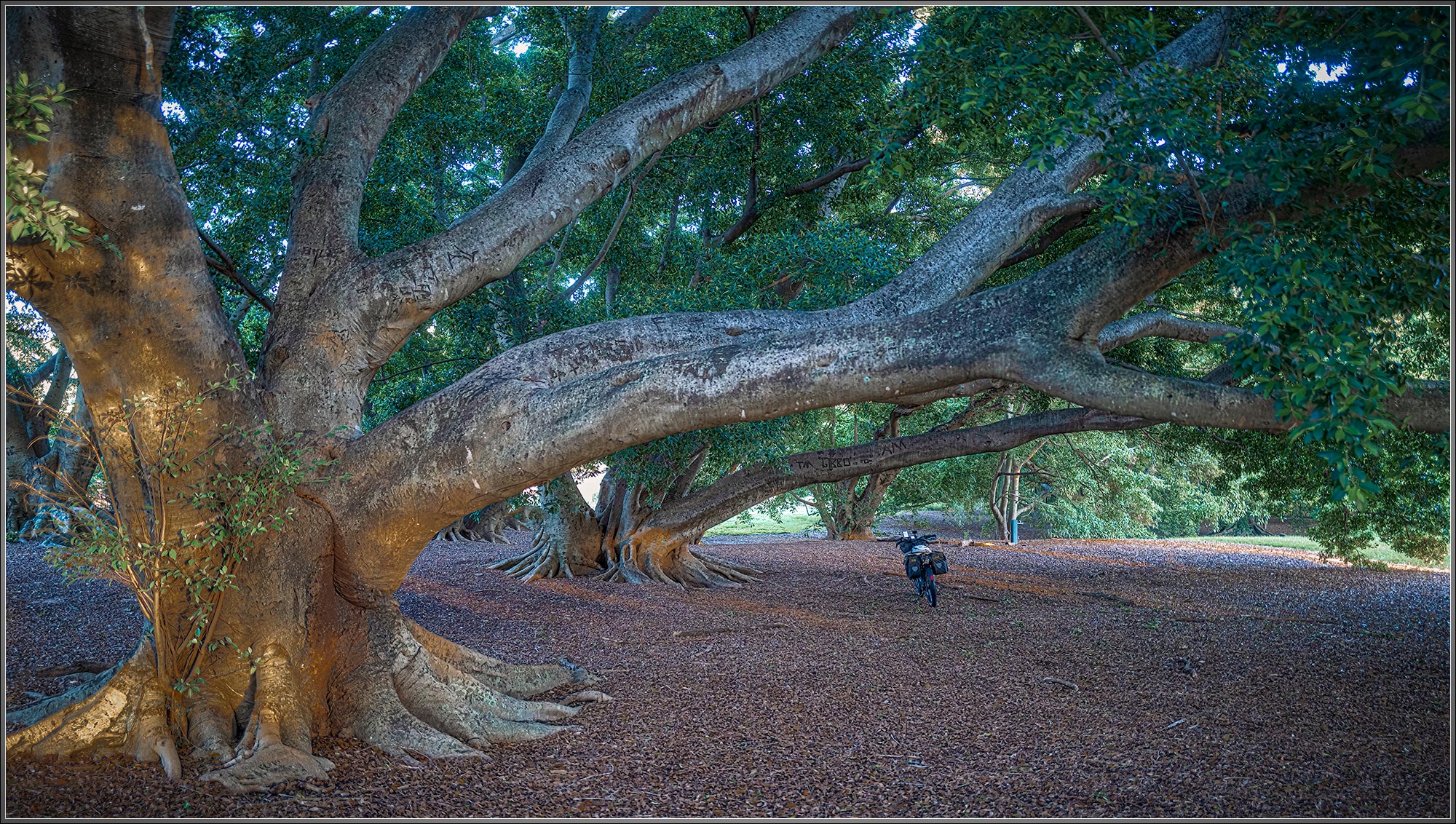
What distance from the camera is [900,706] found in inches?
213

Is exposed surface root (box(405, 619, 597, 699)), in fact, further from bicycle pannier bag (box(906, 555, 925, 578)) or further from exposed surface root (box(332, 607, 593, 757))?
bicycle pannier bag (box(906, 555, 925, 578))

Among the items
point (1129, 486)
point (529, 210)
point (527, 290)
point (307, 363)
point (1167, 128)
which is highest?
point (527, 290)

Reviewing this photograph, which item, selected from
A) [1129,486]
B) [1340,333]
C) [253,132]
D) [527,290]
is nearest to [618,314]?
[527,290]

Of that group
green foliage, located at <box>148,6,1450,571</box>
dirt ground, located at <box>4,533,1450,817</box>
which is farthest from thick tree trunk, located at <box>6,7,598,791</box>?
green foliage, located at <box>148,6,1450,571</box>

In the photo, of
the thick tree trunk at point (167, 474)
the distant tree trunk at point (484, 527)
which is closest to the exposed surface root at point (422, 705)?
the thick tree trunk at point (167, 474)

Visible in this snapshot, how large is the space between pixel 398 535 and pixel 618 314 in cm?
426

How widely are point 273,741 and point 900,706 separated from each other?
3.47m

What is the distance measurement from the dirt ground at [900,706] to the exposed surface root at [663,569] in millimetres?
548

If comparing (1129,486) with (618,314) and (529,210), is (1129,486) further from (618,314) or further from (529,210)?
(529,210)

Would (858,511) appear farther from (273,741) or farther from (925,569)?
(273,741)

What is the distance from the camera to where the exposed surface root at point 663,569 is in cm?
1047

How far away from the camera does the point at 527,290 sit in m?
11.0

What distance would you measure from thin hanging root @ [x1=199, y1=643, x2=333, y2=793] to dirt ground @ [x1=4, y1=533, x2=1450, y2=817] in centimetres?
13

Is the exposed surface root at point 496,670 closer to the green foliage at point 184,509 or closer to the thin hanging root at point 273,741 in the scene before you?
the thin hanging root at point 273,741
